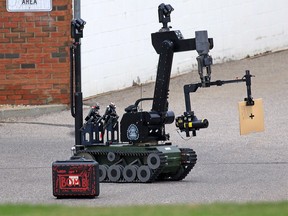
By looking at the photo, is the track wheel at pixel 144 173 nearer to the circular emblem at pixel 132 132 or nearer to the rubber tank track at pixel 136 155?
the rubber tank track at pixel 136 155

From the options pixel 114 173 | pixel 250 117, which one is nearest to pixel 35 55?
pixel 114 173

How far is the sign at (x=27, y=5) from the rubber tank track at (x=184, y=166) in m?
7.78

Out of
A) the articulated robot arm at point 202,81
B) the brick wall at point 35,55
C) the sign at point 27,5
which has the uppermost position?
the sign at point 27,5

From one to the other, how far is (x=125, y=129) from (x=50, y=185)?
1.20 m

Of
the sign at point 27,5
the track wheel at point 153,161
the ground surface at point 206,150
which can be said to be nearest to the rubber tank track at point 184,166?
the ground surface at point 206,150

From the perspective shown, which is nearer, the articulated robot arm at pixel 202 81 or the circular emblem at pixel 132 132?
the articulated robot arm at pixel 202 81

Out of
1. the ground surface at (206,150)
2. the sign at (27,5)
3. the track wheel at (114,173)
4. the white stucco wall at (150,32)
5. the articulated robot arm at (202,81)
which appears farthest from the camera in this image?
the white stucco wall at (150,32)

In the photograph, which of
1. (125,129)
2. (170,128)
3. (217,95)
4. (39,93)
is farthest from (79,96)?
(217,95)

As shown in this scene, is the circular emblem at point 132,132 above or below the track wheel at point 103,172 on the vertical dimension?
above

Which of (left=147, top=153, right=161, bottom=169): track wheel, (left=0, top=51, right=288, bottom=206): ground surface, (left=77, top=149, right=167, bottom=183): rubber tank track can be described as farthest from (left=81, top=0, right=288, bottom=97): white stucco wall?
(left=147, top=153, right=161, bottom=169): track wheel

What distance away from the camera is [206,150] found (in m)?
16.9

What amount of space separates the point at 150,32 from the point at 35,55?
3.33 meters

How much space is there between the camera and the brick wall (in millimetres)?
20891

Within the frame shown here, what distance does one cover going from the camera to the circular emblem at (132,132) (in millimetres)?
13710
